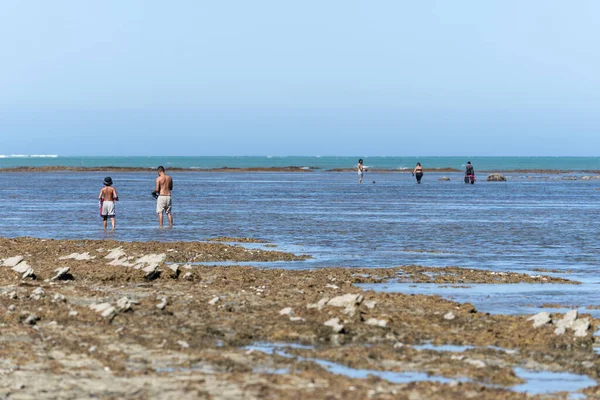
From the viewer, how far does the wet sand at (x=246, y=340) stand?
8461mm

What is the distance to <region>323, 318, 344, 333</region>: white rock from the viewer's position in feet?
35.9

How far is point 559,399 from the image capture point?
8.21 m

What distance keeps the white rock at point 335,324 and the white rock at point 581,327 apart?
2.66 meters

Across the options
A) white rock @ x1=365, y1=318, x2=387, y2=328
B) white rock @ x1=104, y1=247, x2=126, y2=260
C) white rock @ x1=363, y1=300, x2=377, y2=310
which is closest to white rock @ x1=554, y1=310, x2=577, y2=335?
white rock @ x1=365, y1=318, x2=387, y2=328

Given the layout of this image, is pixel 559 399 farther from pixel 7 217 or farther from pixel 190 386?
pixel 7 217

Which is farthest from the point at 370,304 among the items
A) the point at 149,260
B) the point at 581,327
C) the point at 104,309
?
the point at 149,260

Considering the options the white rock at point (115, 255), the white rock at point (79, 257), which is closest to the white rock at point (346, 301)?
the white rock at point (115, 255)

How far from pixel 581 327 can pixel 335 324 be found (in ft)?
9.20

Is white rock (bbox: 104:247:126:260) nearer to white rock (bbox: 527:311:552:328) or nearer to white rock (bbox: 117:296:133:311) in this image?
white rock (bbox: 117:296:133:311)

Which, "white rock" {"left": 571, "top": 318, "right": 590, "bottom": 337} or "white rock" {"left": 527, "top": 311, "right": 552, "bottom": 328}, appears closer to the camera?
"white rock" {"left": 571, "top": 318, "right": 590, "bottom": 337}

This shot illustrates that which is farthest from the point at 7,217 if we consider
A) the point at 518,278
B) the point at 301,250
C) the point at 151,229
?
the point at 518,278

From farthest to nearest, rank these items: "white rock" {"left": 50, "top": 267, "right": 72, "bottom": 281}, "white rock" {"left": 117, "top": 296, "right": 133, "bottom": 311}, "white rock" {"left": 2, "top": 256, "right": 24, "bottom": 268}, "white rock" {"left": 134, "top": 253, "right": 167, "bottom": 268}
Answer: "white rock" {"left": 2, "top": 256, "right": 24, "bottom": 268} → "white rock" {"left": 134, "top": 253, "right": 167, "bottom": 268} → "white rock" {"left": 50, "top": 267, "right": 72, "bottom": 281} → "white rock" {"left": 117, "top": 296, "right": 133, "bottom": 311}

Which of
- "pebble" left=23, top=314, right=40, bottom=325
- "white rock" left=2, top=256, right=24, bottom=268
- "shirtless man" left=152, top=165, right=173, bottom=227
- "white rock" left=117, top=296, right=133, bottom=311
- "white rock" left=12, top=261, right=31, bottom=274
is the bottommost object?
"white rock" left=2, top=256, right=24, bottom=268

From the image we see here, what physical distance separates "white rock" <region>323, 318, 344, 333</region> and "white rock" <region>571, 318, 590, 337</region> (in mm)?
2657
